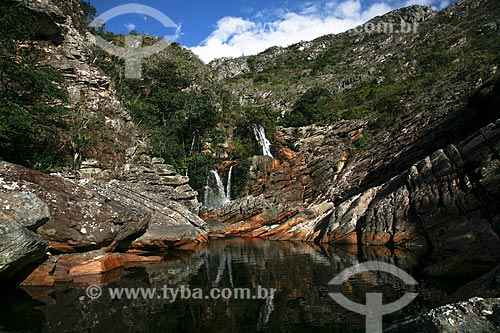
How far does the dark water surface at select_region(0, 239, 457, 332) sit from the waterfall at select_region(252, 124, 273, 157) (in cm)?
3612

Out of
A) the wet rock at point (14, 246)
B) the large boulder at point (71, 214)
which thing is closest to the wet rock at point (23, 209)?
the wet rock at point (14, 246)

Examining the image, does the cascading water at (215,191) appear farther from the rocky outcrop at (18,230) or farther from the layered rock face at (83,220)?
the rocky outcrop at (18,230)

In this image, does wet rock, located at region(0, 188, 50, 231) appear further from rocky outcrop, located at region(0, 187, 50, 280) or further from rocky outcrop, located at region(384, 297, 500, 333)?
rocky outcrop, located at region(384, 297, 500, 333)

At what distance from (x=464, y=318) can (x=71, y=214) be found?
1405 centimetres

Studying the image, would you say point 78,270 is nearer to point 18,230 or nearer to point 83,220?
point 83,220

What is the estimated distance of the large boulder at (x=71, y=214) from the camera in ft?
41.5

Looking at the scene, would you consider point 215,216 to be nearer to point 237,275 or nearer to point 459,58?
point 237,275

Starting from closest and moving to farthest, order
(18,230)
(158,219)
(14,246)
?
(14,246) → (18,230) → (158,219)

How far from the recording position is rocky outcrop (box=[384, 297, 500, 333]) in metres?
3.36

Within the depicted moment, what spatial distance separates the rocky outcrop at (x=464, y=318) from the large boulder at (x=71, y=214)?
1311 cm

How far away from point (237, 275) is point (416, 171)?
14071mm

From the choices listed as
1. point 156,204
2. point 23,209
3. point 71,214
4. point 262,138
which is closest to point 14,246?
point 23,209

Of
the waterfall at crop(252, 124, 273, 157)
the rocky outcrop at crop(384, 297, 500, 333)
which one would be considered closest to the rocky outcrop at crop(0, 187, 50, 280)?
the rocky outcrop at crop(384, 297, 500, 333)

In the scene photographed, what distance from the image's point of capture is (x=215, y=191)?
4372 centimetres
